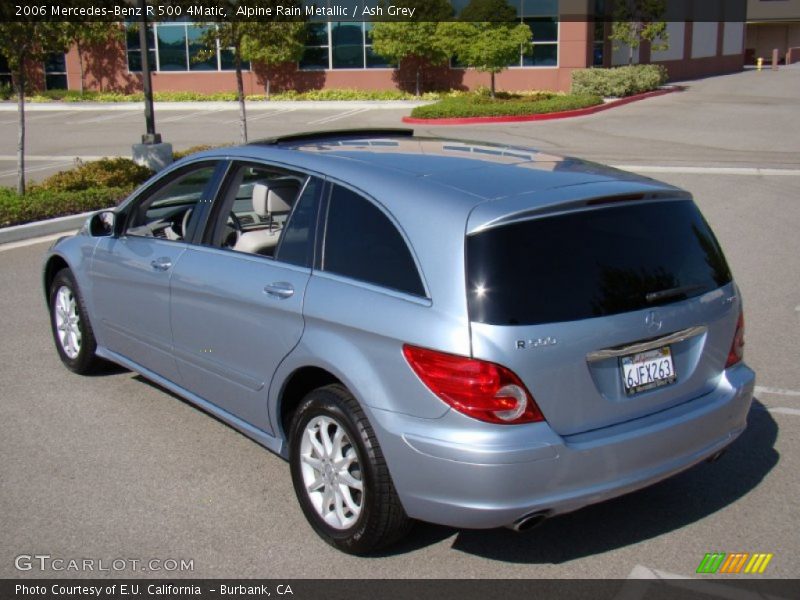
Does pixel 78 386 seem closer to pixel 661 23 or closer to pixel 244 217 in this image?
pixel 244 217

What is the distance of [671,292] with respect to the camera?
4141mm

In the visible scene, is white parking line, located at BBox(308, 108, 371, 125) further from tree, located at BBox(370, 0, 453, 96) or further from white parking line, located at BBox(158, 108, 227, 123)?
white parking line, located at BBox(158, 108, 227, 123)

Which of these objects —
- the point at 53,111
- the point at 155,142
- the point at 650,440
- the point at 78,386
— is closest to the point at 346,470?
the point at 650,440

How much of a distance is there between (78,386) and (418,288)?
3.41m

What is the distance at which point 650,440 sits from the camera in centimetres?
399

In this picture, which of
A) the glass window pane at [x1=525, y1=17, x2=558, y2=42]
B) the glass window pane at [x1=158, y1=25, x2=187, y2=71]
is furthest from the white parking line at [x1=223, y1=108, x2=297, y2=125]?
the glass window pane at [x1=525, y1=17, x2=558, y2=42]

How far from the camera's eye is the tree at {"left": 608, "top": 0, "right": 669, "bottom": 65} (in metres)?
36.2

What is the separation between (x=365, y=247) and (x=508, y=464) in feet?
3.81

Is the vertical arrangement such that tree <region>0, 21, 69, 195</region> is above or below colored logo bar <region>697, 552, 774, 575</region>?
above

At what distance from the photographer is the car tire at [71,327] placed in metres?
6.40

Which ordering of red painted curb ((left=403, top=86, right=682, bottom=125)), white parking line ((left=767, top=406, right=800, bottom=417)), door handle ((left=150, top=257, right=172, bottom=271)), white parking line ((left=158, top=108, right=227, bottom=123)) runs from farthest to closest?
white parking line ((left=158, top=108, right=227, bottom=123))
red painted curb ((left=403, top=86, right=682, bottom=125))
white parking line ((left=767, top=406, right=800, bottom=417))
door handle ((left=150, top=257, right=172, bottom=271))

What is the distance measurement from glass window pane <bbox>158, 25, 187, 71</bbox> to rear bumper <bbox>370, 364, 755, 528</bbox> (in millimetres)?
38165

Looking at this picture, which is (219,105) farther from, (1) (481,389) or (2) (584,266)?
(1) (481,389)
